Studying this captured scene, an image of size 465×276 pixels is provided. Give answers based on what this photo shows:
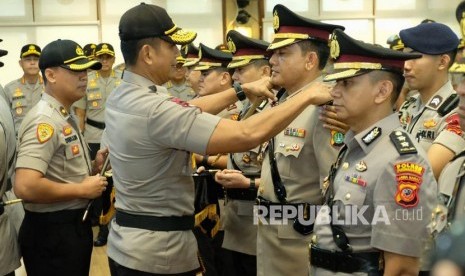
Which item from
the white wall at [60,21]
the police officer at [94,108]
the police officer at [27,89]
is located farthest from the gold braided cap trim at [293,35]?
the white wall at [60,21]

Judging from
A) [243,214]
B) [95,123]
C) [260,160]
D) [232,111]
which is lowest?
[95,123]

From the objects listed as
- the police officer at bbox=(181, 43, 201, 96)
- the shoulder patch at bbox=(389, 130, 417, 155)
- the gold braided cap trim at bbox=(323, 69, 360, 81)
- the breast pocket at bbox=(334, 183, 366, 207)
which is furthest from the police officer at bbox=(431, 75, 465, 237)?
the police officer at bbox=(181, 43, 201, 96)

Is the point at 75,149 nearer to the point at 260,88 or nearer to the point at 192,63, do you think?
the point at 260,88

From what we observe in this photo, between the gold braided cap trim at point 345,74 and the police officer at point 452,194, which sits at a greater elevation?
the gold braided cap trim at point 345,74

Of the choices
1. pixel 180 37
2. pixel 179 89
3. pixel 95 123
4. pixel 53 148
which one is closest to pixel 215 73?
pixel 53 148

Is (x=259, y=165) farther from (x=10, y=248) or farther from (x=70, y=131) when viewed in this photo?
(x=10, y=248)

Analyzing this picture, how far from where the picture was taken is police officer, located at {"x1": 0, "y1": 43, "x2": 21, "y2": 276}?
2.85m

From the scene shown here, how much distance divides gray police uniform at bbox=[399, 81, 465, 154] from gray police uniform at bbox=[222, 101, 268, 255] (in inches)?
31.9

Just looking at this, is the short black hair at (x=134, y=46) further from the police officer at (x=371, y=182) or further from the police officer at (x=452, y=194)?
the police officer at (x=452, y=194)

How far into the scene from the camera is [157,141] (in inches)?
90.3

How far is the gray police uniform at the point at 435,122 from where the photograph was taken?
8.95ft

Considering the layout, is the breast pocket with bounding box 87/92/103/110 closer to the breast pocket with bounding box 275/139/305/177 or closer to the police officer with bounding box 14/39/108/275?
the police officer with bounding box 14/39/108/275

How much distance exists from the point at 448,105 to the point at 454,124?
0.24 metres

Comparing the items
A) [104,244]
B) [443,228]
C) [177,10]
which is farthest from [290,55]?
[177,10]
